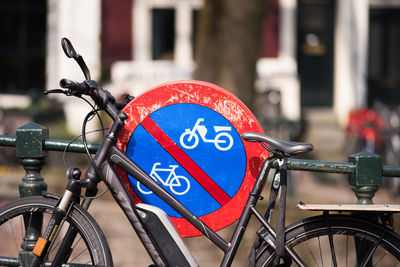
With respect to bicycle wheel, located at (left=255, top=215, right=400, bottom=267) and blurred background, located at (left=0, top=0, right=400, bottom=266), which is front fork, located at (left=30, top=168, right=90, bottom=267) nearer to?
bicycle wheel, located at (left=255, top=215, right=400, bottom=267)

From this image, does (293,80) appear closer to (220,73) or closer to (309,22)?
(309,22)

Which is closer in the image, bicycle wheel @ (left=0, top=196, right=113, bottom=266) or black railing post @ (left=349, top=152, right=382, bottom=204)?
bicycle wheel @ (left=0, top=196, right=113, bottom=266)

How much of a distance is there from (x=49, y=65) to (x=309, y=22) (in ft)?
19.4

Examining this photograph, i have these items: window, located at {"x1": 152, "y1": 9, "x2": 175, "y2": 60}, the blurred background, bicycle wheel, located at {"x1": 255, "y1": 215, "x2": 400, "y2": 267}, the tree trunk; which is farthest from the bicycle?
window, located at {"x1": 152, "y1": 9, "x2": 175, "y2": 60}

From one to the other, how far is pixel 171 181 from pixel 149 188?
0.48 feet

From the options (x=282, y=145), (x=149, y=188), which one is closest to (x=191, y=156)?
(x=149, y=188)

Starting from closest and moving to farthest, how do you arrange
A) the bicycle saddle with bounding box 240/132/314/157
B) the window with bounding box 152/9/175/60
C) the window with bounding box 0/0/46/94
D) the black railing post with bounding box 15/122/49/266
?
the bicycle saddle with bounding box 240/132/314/157 < the black railing post with bounding box 15/122/49/266 < the window with bounding box 0/0/46/94 < the window with bounding box 152/9/175/60

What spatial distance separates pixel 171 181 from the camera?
3611mm

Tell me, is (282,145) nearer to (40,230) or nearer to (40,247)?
(40,247)

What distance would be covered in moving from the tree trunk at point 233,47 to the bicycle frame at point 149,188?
18.5 ft

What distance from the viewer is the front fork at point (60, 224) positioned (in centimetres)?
347

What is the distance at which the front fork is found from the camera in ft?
11.4

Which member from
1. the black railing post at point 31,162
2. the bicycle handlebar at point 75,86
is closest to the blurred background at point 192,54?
the black railing post at point 31,162

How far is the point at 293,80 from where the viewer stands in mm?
15289
